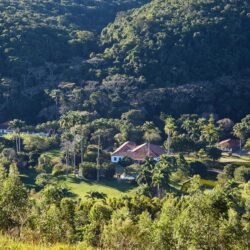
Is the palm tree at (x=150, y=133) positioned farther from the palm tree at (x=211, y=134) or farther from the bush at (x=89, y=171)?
the bush at (x=89, y=171)

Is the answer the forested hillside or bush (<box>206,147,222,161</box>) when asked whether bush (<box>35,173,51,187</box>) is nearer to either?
bush (<box>206,147,222,161</box>)

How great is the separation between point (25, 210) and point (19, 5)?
5281 inches

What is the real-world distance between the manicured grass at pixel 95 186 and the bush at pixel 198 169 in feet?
30.9

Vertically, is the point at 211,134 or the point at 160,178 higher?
the point at 160,178

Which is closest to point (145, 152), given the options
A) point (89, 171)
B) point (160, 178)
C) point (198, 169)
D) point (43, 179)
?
point (198, 169)

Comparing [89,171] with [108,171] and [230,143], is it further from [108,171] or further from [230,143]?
[230,143]

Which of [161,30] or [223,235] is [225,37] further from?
[223,235]

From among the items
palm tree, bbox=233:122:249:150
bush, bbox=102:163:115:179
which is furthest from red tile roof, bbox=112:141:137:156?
palm tree, bbox=233:122:249:150

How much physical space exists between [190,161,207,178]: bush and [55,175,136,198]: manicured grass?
9429mm

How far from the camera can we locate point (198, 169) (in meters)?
68.1

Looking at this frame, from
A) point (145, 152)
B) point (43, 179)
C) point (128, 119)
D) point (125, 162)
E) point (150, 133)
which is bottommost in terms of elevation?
point (125, 162)

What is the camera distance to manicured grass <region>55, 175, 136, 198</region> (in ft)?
199

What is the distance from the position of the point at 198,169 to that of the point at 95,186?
1530 cm

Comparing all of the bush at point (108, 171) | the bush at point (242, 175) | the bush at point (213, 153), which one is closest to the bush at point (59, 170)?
the bush at point (108, 171)
